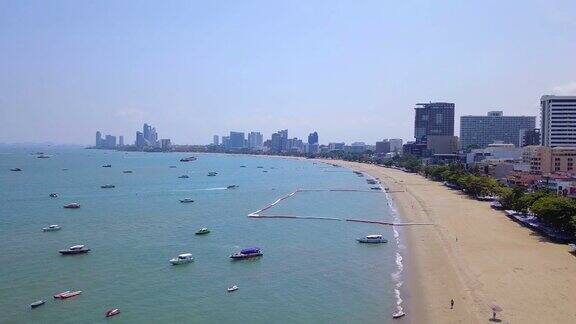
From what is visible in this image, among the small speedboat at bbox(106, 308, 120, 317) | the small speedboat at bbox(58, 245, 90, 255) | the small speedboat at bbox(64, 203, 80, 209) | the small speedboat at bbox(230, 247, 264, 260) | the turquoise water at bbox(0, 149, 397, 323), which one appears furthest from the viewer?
the small speedboat at bbox(64, 203, 80, 209)

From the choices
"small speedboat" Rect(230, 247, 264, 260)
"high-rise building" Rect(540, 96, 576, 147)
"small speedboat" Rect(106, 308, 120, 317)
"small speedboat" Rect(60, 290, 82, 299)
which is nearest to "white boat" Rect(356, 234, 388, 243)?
"small speedboat" Rect(230, 247, 264, 260)

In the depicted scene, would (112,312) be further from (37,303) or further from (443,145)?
(443,145)

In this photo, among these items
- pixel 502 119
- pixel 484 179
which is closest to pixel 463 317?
pixel 484 179

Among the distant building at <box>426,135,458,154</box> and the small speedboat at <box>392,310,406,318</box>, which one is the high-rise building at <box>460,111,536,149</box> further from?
the small speedboat at <box>392,310,406,318</box>

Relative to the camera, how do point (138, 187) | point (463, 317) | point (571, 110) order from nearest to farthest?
point (463, 317)
point (138, 187)
point (571, 110)

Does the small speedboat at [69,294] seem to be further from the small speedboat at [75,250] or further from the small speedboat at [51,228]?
the small speedboat at [51,228]

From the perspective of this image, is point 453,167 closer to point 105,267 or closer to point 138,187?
point 138,187

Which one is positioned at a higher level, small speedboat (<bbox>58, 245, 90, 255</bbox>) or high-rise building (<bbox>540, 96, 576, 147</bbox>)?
high-rise building (<bbox>540, 96, 576, 147</bbox>)
